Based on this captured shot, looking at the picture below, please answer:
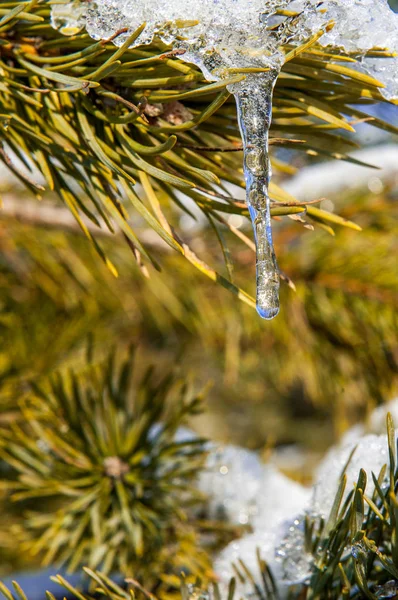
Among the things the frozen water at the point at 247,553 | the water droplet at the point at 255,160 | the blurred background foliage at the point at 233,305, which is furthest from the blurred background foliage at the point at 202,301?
the water droplet at the point at 255,160

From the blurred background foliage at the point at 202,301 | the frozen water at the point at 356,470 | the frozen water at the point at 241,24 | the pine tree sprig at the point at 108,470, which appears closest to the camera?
the frozen water at the point at 241,24

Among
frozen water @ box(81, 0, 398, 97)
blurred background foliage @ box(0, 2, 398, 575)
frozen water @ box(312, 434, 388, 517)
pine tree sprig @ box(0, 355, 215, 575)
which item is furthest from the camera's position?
blurred background foliage @ box(0, 2, 398, 575)

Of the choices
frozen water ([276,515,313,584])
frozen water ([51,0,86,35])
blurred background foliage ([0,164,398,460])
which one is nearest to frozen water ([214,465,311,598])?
frozen water ([276,515,313,584])

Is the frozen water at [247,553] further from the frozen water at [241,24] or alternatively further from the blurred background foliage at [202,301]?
the frozen water at [241,24]

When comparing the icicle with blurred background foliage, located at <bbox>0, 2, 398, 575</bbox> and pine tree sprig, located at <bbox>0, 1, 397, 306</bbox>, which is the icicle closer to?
pine tree sprig, located at <bbox>0, 1, 397, 306</bbox>

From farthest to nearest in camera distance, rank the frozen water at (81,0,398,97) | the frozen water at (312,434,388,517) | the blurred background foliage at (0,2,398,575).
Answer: the blurred background foliage at (0,2,398,575)
the frozen water at (312,434,388,517)
the frozen water at (81,0,398,97)

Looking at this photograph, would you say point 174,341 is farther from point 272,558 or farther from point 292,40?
point 292,40

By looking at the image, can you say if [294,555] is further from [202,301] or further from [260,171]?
[202,301]

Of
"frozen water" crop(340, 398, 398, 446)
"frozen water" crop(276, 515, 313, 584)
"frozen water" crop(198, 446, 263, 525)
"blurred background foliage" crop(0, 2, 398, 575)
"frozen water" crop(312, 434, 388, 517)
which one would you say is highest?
"blurred background foliage" crop(0, 2, 398, 575)
